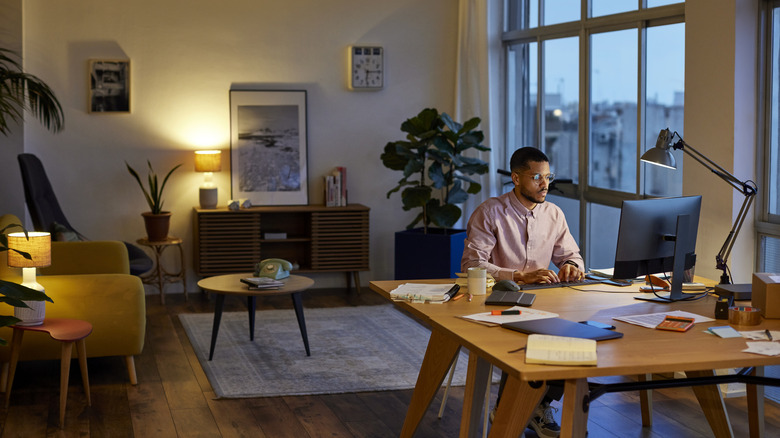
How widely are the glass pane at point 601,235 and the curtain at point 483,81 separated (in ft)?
4.17

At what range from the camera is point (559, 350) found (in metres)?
2.50

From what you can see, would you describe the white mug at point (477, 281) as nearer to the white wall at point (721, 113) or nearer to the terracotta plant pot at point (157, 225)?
the white wall at point (721, 113)

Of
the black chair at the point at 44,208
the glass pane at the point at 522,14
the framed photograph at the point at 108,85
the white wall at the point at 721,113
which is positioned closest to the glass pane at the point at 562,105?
the glass pane at the point at 522,14

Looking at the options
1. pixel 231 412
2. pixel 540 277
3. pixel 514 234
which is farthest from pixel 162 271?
pixel 540 277

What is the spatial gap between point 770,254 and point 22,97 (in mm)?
5603

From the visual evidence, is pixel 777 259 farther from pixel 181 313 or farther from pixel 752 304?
pixel 181 313

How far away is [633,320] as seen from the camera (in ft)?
10.0

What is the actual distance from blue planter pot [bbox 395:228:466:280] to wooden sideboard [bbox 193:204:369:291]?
512 mm

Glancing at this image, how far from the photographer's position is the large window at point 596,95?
5473mm

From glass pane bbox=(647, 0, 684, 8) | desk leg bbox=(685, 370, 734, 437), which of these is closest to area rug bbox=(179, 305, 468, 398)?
desk leg bbox=(685, 370, 734, 437)

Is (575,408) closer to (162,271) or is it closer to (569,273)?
(569,273)

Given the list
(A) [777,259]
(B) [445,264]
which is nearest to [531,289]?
(A) [777,259]

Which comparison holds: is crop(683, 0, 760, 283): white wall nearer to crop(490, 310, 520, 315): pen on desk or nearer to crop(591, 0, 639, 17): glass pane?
crop(591, 0, 639, 17): glass pane

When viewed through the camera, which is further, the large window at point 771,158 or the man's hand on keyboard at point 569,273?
the large window at point 771,158
